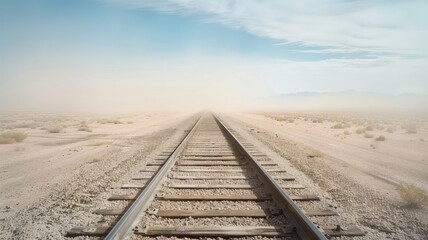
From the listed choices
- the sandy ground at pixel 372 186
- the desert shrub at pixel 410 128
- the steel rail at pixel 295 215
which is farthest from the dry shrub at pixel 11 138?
the desert shrub at pixel 410 128

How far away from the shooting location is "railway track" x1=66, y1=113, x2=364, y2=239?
3844 mm

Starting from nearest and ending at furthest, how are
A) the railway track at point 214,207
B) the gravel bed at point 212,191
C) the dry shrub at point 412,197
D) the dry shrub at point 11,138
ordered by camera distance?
the railway track at point 214,207
the gravel bed at point 212,191
the dry shrub at point 412,197
the dry shrub at point 11,138

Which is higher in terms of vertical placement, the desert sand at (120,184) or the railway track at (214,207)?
the railway track at (214,207)

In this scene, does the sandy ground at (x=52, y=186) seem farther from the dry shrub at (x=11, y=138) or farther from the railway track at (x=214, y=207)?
the dry shrub at (x=11, y=138)

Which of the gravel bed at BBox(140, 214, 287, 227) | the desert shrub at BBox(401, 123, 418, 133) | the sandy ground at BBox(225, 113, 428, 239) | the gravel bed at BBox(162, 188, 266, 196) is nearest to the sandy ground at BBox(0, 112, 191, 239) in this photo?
the gravel bed at BBox(140, 214, 287, 227)

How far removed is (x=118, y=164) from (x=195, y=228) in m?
5.38

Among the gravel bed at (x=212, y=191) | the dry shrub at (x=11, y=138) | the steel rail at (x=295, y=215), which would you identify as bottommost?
the dry shrub at (x=11, y=138)

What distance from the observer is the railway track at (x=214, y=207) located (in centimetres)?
384

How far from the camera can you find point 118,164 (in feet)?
28.8

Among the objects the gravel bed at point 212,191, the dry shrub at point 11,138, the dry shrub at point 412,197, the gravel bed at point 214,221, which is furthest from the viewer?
the dry shrub at point 11,138

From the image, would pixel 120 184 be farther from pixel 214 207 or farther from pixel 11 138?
pixel 11 138

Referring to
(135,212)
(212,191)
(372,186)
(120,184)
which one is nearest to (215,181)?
(212,191)

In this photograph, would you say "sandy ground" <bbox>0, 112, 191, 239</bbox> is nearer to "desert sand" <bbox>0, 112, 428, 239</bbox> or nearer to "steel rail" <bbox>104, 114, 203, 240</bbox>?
"desert sand" <bbox>0, 112, 428, 239</bbox>

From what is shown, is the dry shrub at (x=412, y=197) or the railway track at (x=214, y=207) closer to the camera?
the railway track at (x=214, y=207)
